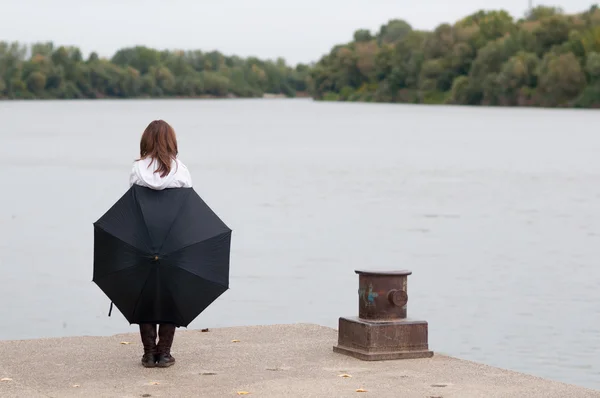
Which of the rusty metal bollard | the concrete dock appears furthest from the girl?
the rusty metal bollard

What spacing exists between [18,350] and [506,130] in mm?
90122

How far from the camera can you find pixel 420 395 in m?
8.55

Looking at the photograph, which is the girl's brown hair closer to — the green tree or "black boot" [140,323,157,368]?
"black boot" [140,323,157,368]

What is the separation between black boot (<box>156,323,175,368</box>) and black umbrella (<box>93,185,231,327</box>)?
129mm

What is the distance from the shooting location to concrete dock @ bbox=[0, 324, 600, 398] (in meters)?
8.66

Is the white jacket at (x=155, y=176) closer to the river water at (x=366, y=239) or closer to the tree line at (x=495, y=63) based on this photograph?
the river water at (x=366, y=239)

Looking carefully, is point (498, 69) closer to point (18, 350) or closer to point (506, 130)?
point (506, 130)

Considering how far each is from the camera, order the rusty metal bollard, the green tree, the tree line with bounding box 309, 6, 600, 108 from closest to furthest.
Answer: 1. the rusty metal bollard
2. the green tree
3. the tree line with bounding box 309, 6, 600, 108

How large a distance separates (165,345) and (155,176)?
3.97ft

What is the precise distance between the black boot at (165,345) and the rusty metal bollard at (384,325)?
141 cm

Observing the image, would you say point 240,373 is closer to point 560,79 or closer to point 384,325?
point 384,325

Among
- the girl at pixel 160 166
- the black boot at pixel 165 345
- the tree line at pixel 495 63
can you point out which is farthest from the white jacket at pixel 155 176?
the tree line at pixel 495 63

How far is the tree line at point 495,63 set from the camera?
135250 mm

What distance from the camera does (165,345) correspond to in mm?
9391
